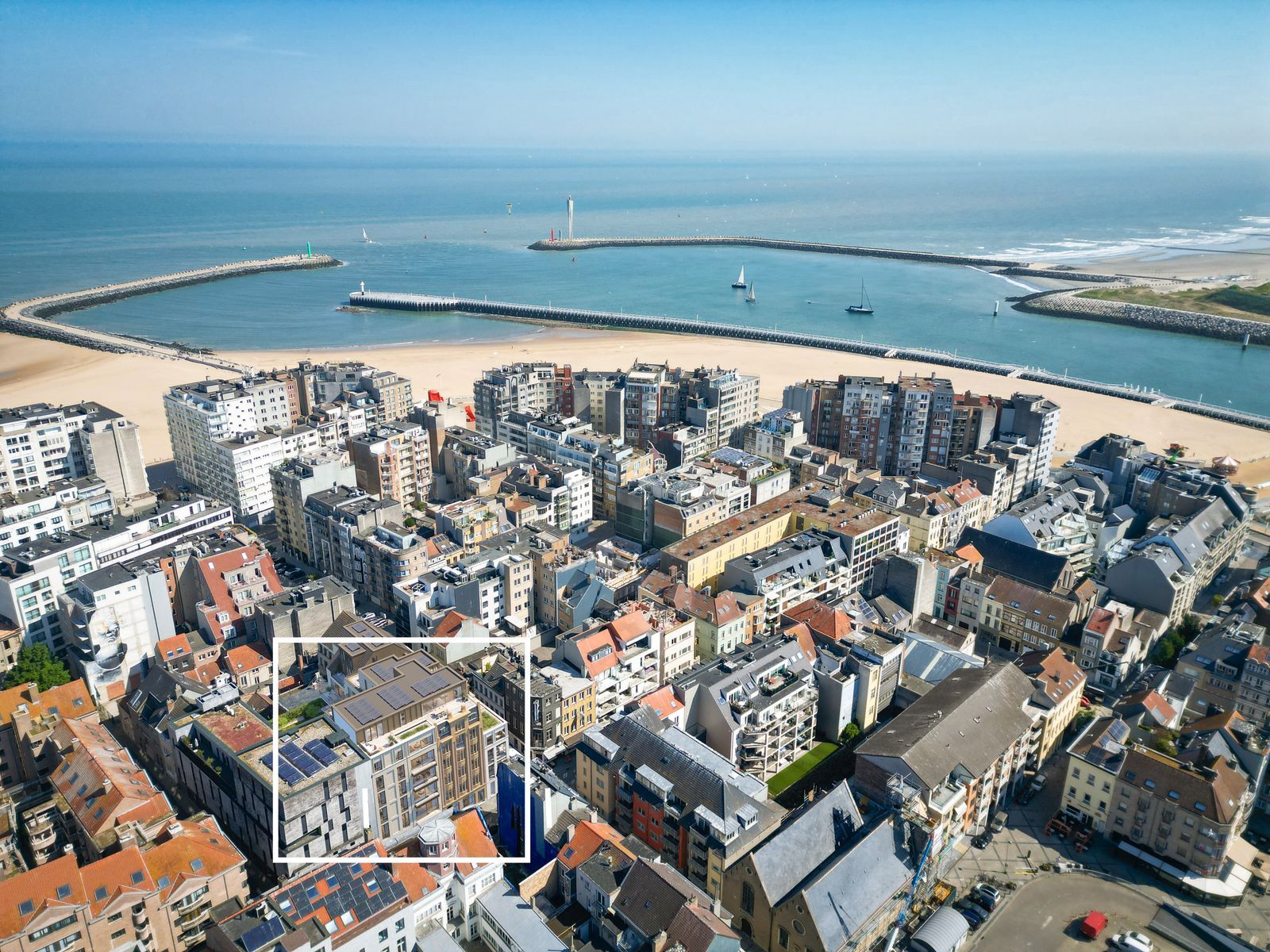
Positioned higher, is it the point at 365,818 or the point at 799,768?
the point at 365,818

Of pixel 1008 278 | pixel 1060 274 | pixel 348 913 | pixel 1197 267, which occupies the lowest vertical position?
pixel 348 913

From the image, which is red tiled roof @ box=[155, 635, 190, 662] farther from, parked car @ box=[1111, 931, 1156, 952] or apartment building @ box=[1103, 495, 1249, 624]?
apartment building @ box=[1103, 495, 1249, 624]

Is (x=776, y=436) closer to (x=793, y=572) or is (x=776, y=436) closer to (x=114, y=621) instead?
(x=793, y=572)

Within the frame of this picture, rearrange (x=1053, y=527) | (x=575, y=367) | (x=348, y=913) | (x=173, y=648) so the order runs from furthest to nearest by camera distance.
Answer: (x=575, y=367), (x=1053, y=527), (x=173, y=648), (x=348, y=913)

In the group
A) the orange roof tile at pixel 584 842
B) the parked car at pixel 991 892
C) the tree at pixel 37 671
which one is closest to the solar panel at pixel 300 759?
the orange roof tile at pixel 584 842

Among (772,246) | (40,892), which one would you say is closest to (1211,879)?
(40,892)

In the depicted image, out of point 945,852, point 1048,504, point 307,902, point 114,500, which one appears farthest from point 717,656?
point 114,500

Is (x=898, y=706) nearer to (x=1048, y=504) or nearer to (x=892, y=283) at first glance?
(x=1048, y=504)
